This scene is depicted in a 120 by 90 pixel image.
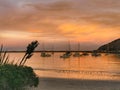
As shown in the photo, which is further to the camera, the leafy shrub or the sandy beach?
the sandy beach

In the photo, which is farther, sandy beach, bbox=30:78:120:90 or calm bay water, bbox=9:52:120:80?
calm bay water, bbox=9:52:120:80

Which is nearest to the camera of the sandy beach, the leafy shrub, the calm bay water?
the leafy shrub

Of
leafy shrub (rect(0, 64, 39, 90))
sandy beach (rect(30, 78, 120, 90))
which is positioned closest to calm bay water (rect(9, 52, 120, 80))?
sandy beach (rect(30, 78, 120, 90))

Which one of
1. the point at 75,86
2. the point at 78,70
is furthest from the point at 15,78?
the point at 78,70

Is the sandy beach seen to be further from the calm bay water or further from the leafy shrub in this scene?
the leafy shrub

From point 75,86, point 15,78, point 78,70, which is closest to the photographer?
point 15,78

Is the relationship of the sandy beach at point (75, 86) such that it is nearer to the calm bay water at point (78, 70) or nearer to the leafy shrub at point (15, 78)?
the calm bay water at point (78, 70)

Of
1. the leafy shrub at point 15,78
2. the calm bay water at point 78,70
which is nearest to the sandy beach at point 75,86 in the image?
the calm bay water at point 78,70

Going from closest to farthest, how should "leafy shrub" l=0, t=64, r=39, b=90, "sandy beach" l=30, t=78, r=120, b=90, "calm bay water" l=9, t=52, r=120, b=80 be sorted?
"leafy shrub" l=0, t=64, r=39, b=90 < "sandy beach" l=30, t=78, r=120, b=90 < "calm bay water" l=9, t=52, r=120, b=80

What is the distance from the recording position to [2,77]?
45.9 ft

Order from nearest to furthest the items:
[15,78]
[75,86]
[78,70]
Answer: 1. [15,78]
2. [75,86]
3. [78,70]

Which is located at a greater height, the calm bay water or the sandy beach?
the calm bay water

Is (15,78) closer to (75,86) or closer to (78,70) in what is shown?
(75,86)

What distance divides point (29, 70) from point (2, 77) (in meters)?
2.00
